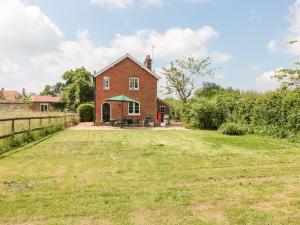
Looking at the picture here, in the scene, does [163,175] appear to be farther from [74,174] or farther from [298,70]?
[298,70]

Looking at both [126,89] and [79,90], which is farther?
[79,90]

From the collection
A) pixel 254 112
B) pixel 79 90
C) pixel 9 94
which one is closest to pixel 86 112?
pixel 79 90

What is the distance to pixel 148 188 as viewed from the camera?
5945 millimetres

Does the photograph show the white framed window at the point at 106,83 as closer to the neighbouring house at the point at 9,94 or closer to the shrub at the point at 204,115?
the shrub at the point at 204,115

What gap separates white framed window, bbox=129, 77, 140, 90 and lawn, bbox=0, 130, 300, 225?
2178 centimetres

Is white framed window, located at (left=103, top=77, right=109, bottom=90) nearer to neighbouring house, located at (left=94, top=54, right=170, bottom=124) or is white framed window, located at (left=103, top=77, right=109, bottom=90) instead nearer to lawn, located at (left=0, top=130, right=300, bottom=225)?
neighbouring house, located at (left=94, top=54, right=170, bottom=124)

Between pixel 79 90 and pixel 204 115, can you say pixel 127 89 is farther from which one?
pixel 79 90

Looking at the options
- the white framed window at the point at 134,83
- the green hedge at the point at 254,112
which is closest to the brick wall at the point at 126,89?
the white framed window at the point at 134,83

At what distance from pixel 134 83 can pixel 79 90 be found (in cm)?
1769

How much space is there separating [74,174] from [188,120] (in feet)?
68.7

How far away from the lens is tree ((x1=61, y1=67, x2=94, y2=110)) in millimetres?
47344

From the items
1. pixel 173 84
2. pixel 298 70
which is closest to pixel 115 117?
pixel 173 84

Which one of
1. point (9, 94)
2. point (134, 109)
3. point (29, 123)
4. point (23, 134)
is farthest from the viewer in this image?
point (9, 94)

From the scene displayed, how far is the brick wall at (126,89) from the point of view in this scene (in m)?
31.3
